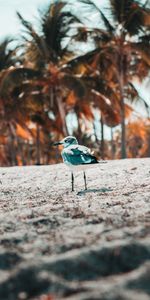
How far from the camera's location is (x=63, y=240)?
4.70 m

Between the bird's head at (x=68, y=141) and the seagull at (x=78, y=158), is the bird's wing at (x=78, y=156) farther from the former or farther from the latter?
the bird's head at (x=68, y=141)

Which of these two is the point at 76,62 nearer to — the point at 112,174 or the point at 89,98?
the point at 89,98

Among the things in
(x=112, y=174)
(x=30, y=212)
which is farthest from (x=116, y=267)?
(x=112, y=174)

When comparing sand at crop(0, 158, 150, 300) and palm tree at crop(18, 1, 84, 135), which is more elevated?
palm tree at crop(18, 1, 84, 135)

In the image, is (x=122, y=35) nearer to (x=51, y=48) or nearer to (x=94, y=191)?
(x=51, y=48)

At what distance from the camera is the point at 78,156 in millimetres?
8945

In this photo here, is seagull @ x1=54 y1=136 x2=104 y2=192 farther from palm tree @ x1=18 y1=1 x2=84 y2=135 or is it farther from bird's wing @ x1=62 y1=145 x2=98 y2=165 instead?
palm tree @ x1=18 y1=1 x2=84 y2=135

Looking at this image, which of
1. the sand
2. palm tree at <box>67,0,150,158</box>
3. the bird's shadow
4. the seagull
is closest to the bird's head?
the seagull

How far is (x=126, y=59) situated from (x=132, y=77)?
13.2ft

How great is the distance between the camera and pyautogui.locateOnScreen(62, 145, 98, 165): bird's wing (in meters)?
8.91

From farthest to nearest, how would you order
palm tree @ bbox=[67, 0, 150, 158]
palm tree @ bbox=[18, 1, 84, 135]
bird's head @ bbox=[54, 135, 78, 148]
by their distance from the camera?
palm tree @ bbox=[18, 1, 84, 135]
palm tree @ bbox=[67, 0, 150, 158]
bird's head @ bbox=[54, 135, 78, 148]

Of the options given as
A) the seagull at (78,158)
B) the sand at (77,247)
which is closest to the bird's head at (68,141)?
the seagull at (78,158)

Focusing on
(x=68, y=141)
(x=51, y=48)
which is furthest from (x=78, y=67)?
(x=68, y=141)

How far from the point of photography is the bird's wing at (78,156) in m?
8.91
